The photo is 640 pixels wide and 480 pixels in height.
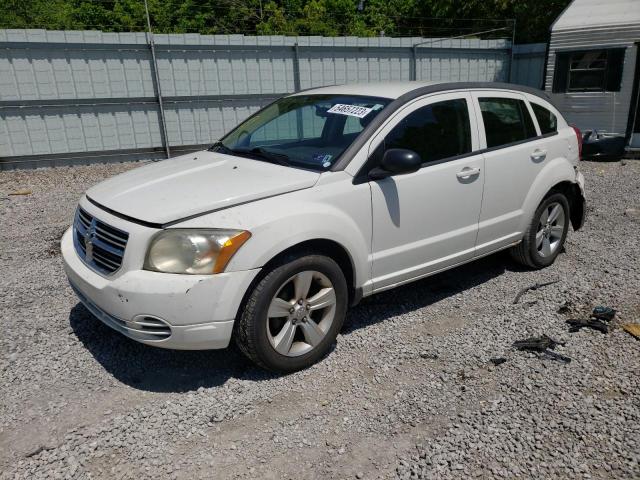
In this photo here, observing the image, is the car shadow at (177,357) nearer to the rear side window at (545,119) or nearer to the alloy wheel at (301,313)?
the alloy wheel at (301,313)

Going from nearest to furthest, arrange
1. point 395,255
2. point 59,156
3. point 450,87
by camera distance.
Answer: point 395,255
point 450,87
point 59,156

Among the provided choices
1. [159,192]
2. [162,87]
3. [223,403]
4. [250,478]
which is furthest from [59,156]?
[250,478]

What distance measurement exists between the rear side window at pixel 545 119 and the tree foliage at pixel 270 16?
15.6m

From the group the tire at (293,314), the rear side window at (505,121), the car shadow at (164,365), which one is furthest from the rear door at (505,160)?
the car shadow at (164,365)

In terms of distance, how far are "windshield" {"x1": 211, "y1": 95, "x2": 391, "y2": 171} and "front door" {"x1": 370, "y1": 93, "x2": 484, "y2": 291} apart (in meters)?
0.25

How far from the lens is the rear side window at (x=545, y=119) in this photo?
4875 millimetres

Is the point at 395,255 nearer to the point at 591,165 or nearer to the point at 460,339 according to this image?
the point at 460,339

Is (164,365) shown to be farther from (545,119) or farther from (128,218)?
(545,119)

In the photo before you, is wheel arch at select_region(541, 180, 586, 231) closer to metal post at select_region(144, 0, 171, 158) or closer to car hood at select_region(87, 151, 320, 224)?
car hood at select_region(87, 151, 320, 224)

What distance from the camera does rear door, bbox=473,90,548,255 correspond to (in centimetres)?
431

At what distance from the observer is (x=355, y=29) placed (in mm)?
23984

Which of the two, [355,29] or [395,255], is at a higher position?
[355,29]

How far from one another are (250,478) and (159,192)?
5.66ft

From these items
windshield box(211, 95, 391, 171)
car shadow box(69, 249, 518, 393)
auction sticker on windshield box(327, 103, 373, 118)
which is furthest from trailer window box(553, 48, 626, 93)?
auction sticker on windshield box(327, 103, 373, 118)
